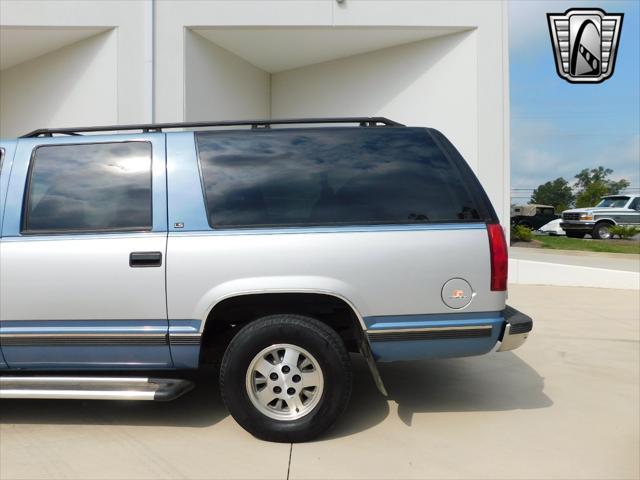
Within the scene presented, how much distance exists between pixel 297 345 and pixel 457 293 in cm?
100

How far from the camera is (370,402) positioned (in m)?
3.89

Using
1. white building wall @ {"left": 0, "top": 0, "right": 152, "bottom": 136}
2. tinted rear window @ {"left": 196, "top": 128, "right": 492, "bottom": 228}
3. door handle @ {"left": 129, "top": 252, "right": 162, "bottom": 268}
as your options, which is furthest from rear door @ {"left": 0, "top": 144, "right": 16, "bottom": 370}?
white building wall @ {"left": 0, "top": 0, "right": 152, "bottom": 136}

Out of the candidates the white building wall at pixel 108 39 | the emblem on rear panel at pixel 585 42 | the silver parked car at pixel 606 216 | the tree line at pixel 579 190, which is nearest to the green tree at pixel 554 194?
the tree line at pixel 579 190

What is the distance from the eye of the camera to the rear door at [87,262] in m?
3.17

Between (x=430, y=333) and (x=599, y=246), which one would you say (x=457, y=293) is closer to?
(x=430, y=333)

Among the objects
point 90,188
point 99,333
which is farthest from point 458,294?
point 90,188

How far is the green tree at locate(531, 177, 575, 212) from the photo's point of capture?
3854 cm

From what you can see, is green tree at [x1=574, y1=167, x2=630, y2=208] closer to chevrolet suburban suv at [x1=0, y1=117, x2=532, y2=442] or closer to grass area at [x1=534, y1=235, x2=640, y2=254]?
grass area at [x1=534, y1=235, x2=640, y2=254]

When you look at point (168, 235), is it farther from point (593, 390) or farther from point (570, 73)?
point (570, 73)

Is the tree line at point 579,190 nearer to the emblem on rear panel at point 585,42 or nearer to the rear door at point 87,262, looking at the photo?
the emblem on rear panel at point 585,42

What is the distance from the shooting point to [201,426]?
3465 mm

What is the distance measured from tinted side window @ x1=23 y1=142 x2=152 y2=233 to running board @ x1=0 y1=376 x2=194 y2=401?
911 millimetres

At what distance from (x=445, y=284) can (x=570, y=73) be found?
11700 millimetres

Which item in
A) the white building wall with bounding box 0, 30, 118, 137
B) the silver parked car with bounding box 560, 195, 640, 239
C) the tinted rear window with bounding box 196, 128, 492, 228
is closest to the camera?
the tinted rear window with bounding box 196, 128, 492, 228
